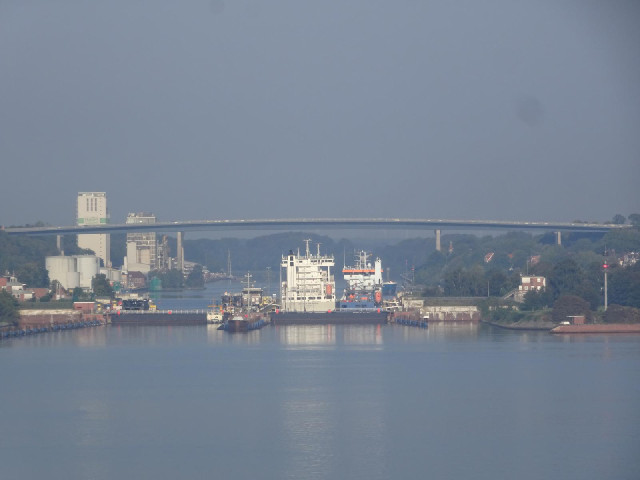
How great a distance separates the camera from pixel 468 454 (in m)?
10.1

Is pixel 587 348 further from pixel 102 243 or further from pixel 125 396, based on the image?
pixel 102 243

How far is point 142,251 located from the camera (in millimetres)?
53250

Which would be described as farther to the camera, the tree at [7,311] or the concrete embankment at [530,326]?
the tree at [7,311]

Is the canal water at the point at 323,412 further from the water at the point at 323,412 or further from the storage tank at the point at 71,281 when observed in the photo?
the storage tank at the point at 71,281

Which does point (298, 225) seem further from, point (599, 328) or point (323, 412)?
point (323, 412)

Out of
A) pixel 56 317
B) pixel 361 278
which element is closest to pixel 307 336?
pixel 56 317

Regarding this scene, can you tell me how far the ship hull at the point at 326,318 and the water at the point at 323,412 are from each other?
6210mm

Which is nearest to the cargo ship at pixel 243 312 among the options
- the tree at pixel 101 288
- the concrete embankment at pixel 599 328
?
the tree at pixel 101 288

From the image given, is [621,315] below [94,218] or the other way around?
below

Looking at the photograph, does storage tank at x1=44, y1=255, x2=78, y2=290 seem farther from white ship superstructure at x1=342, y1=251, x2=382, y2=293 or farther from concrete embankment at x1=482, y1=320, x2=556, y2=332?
concrete embankment at x1=482, y1=320, x2=556, y2=332

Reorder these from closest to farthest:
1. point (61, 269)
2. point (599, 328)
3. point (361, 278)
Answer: point (599, 328) < point (361, 278) < point (61, 269)

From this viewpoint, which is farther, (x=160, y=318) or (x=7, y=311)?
(x=160, y=318)

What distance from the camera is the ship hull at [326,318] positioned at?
24.8 meters

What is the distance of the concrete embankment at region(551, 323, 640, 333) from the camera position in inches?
817
